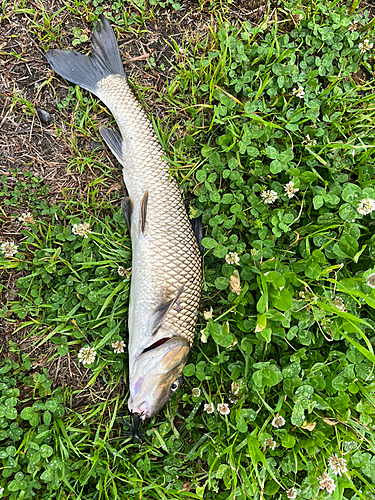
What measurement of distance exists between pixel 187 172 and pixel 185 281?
1.03 metres

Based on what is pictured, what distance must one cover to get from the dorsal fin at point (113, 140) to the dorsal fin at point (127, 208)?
1.23 ft

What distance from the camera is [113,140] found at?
9.02 feet

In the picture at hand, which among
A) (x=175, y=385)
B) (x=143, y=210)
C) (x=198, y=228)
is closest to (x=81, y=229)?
(x=143, y=210)

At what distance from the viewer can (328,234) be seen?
98.7 inches

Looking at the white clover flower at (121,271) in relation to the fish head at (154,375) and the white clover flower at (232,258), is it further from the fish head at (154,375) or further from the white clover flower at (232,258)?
the white clover flower at (232,258)

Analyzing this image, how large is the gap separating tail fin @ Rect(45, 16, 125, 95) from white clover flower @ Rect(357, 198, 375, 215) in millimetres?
2380

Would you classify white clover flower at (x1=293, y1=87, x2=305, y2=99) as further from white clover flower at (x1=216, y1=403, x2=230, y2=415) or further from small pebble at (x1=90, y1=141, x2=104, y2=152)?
white clover flower at (x1=216, y1=403, x2=230, y2=415)

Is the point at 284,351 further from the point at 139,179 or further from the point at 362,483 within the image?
the point at 139,179

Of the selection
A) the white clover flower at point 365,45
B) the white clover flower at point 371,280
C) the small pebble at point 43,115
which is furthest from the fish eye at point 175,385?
the white clover flower at point 365,45

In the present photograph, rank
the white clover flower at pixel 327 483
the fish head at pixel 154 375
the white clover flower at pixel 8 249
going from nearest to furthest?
1. the white clover flower at pixel 327 483
2. the fish head at pixel 154 375
3. the white clover flower at pixel 8 249

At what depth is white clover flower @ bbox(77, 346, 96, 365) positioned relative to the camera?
101 inches

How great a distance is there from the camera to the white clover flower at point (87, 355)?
257cm

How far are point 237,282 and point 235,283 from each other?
18 mm

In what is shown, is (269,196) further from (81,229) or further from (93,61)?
(93,61)
